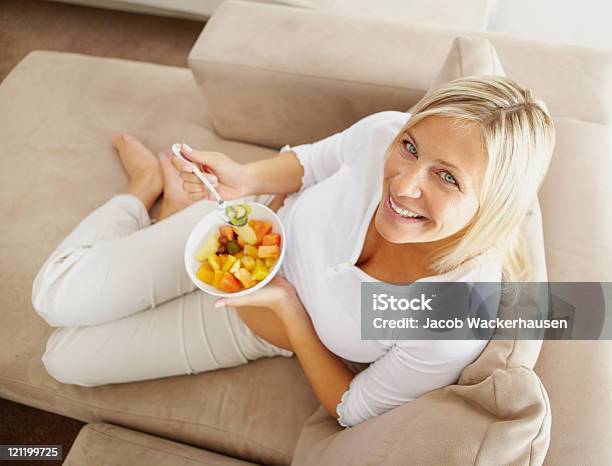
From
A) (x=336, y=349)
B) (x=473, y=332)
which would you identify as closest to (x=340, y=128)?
(x=336, y=349)

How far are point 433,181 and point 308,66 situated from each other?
27.4 inches

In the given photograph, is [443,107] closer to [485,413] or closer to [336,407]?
[485,413]

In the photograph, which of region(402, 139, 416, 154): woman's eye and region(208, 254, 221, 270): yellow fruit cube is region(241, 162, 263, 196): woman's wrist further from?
region(402, 139, 416, 154): woman's eye

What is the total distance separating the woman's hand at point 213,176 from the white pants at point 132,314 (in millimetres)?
137

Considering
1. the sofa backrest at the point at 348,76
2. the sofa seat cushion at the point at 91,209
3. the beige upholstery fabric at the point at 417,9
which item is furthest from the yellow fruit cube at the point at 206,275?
the beige upholstery fabric at the point at 417,9

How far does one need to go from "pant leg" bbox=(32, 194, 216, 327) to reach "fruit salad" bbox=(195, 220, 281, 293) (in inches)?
9.2

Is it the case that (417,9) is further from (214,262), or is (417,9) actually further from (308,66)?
(214,262)

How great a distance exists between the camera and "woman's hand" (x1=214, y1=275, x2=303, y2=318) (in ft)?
3.35

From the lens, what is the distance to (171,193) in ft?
4.89

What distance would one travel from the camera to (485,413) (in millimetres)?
735

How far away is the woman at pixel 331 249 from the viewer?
0.79 m

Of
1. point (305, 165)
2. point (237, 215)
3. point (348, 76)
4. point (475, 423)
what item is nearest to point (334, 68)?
point (348, 76)

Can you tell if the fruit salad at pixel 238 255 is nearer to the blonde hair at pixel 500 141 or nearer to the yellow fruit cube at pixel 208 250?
the yellow fruit cube at pixel 208 250

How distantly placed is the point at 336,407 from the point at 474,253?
17.5 inches
